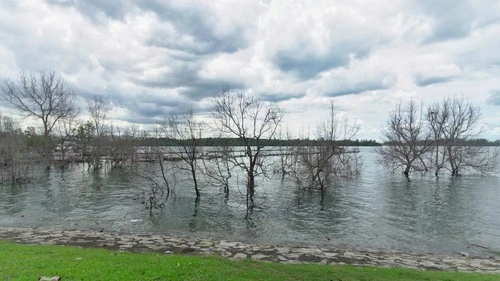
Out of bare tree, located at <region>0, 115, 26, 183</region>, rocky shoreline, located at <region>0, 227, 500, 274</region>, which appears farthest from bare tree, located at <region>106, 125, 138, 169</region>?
rocky shoreline, located at <region>0, 227, 500, 274</region>

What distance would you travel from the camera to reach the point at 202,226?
14.9m

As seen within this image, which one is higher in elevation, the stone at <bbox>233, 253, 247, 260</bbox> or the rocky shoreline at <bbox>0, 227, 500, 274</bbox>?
the stone at <bbox>233, 253, 247, 260</bbox>

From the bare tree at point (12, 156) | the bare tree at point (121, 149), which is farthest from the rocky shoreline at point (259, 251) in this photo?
the bare tree at point (121, 149)

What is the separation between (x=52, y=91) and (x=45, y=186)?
27426mm

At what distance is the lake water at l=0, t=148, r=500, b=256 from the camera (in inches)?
531

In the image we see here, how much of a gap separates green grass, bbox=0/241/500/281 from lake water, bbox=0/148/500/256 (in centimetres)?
448

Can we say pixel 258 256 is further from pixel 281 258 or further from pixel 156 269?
pixel 156 269

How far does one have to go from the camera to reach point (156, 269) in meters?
6.98

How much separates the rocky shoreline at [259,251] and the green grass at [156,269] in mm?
1372

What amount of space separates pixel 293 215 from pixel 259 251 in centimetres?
768

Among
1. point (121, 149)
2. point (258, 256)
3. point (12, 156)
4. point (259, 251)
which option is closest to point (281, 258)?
point (258, 256)

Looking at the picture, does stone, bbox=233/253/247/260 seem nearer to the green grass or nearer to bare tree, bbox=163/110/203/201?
the green grass

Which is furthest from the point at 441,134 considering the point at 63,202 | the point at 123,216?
the point at 63,202

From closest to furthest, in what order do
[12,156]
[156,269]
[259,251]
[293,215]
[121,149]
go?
[156,269] < [259,251] < [293,215] < [12,156] < [121,149]
